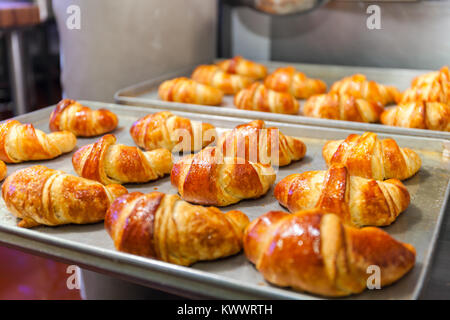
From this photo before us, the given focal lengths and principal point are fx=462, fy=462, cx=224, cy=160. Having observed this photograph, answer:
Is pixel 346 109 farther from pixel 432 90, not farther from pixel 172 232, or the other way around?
pixel 172 232

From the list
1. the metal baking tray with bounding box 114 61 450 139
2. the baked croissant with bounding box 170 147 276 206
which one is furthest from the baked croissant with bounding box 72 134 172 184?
the metal baking tray with bounding box 114 61 450 139

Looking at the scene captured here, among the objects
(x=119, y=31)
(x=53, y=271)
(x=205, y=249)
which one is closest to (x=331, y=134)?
(x=205, y=249)

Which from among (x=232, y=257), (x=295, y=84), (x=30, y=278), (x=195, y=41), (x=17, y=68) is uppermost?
(x=195, y=41)

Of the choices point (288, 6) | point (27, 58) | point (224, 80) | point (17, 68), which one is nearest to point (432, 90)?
point (288, 6)

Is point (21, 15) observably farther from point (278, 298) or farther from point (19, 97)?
point (278, 298)

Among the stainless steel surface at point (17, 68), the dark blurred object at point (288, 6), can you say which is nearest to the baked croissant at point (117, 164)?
the dark blurred object at point (288, 6)

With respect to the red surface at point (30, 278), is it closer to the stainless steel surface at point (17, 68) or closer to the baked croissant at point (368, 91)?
the baked croissant at point (368, 91)
